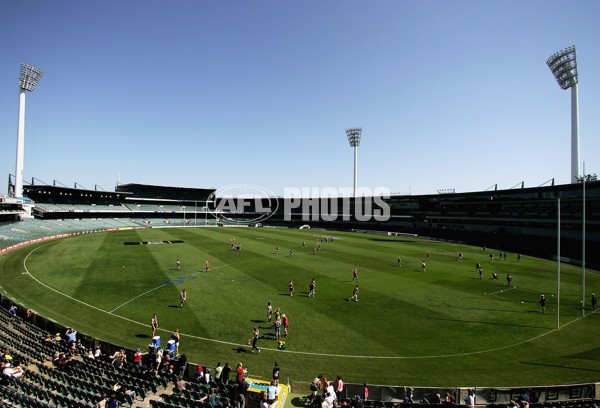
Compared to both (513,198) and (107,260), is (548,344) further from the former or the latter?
(513,198)

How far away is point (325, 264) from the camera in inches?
1756

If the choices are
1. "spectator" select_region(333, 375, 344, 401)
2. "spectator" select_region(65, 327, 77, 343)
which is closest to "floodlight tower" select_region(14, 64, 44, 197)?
"spectator" select_region(65, 327, 77, 343)

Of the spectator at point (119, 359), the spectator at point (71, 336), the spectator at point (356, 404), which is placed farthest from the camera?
the spectator at point (71, 336)

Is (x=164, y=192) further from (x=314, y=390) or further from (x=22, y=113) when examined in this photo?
(x=314, y=390)

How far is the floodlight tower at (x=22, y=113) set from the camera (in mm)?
79875

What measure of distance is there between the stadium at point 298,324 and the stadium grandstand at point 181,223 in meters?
0.13

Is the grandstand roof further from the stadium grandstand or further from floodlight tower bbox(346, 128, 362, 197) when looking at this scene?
floodlight tower bbox(346, 128, 362, 197)

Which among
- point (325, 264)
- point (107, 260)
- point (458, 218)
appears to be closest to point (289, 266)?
point (325, 264)

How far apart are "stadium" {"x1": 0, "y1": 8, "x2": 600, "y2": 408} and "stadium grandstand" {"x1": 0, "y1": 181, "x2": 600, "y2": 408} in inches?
5.2

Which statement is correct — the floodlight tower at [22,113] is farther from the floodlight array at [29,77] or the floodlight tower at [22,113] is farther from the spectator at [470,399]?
the spectator at [470,399]

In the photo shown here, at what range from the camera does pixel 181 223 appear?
114m

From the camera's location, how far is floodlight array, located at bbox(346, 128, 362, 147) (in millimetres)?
121062

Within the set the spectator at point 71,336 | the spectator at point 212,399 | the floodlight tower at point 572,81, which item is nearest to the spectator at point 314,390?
the spectator at point 212,399

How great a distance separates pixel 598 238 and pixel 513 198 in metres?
19.1
